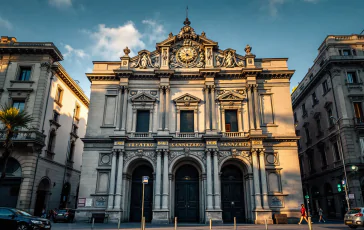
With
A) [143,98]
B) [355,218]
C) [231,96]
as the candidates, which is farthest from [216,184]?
[143,98]

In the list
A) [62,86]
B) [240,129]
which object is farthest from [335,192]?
[62,86]

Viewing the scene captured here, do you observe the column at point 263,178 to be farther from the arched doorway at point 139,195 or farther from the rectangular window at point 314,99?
the rectangular window at point 314,99

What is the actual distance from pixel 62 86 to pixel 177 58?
620 inches

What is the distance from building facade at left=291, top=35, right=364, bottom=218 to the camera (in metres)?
29.5

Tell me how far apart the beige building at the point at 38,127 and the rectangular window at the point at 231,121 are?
19.7 m

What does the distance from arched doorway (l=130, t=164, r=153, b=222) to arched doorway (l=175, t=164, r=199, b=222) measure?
2.67 meters

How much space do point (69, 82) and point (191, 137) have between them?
19284mm

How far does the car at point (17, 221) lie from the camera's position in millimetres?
14867

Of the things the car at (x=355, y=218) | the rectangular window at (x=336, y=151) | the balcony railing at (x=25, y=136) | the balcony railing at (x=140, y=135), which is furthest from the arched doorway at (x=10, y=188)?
the rectangular window at (x=336, y=151)

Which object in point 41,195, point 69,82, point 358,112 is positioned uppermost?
point 69,82

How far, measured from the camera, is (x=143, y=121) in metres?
29.3

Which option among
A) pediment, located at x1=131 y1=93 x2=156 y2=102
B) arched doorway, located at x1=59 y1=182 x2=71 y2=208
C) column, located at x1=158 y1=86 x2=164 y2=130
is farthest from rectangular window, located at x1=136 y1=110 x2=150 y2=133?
arched doorway, located at x1=59 y1=182 x2=71 y2=208

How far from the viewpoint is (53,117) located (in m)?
32.7

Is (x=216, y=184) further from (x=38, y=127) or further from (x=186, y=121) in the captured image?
(x=38, y=127)
